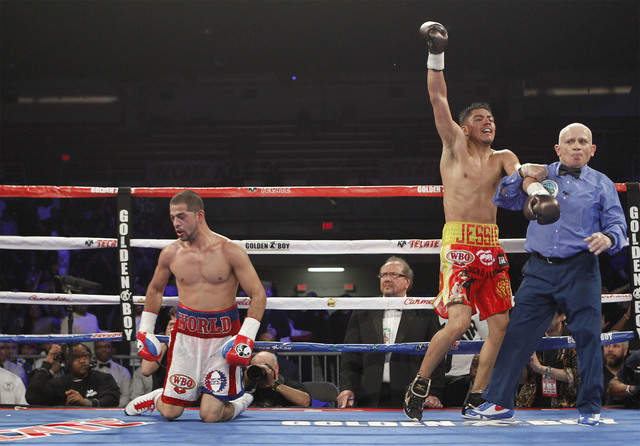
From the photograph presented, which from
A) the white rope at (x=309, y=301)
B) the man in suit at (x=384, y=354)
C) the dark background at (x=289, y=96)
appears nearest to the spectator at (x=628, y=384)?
the white rope at (x=309, y=301)

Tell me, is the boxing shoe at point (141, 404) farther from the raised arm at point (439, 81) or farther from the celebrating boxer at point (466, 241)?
the raised arm at point (439, 81)

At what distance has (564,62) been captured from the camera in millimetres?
14492

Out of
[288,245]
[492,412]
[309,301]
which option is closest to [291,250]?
[288,245]

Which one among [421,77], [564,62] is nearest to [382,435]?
[421,77]

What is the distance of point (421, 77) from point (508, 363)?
1266 centimetres

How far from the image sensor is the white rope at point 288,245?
328 centimetres

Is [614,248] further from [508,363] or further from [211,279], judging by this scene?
[211,279]

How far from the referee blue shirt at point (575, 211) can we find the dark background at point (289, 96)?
7437 millimetres

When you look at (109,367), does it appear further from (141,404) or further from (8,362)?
(141,404)

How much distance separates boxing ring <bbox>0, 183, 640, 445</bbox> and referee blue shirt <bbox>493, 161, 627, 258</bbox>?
2.20 ft

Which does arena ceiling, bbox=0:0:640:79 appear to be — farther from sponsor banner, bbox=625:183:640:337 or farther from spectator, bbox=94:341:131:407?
sponsor banner, bbox=625:183:640:337

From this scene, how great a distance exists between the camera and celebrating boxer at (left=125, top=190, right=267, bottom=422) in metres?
2.91

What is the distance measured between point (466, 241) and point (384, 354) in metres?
1.11

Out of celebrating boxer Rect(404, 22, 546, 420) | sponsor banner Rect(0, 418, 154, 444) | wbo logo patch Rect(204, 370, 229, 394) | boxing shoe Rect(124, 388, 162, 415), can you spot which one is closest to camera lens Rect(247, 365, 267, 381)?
wbo logo patch Rect(204, 370, 229, 394)
